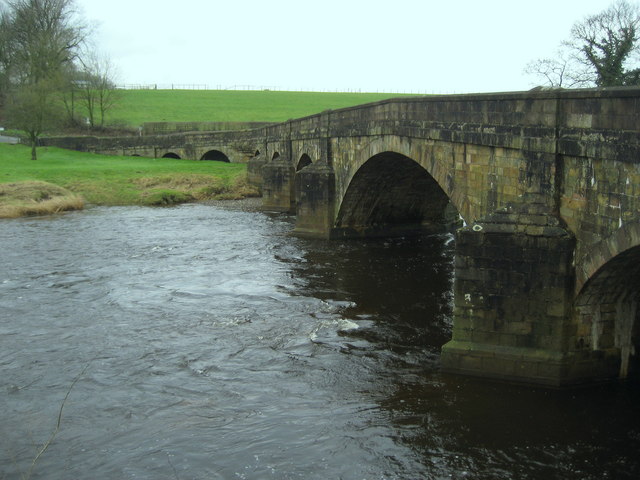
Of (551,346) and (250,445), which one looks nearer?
(250,445)

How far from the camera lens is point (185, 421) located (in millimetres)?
10953

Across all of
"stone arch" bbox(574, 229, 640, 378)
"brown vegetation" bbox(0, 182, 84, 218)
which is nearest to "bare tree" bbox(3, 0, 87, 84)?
"brown vegetation" bbox(0, 182, 84, 218)

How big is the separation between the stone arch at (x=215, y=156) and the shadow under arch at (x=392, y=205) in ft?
84.1

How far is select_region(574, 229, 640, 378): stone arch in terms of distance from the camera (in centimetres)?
1122

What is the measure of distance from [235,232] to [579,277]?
18500 mm

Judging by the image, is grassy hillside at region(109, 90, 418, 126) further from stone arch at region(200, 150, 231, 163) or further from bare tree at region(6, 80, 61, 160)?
bare tree at region(6, 80, 61, 160)

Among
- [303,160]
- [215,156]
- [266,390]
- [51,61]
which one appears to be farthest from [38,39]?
[266,390]

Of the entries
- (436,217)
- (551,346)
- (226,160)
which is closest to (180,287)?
(551,346)

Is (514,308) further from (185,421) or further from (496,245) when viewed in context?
(185,421)

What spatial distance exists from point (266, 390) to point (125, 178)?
3117cm

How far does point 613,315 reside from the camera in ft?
38.9

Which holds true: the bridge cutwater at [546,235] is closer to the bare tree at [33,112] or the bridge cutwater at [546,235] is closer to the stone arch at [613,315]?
the stone arch at [613,315]

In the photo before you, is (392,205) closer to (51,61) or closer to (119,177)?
(119,177)

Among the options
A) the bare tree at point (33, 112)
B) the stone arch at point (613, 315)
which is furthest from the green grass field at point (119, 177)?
the stone arch at point (613, 315)
